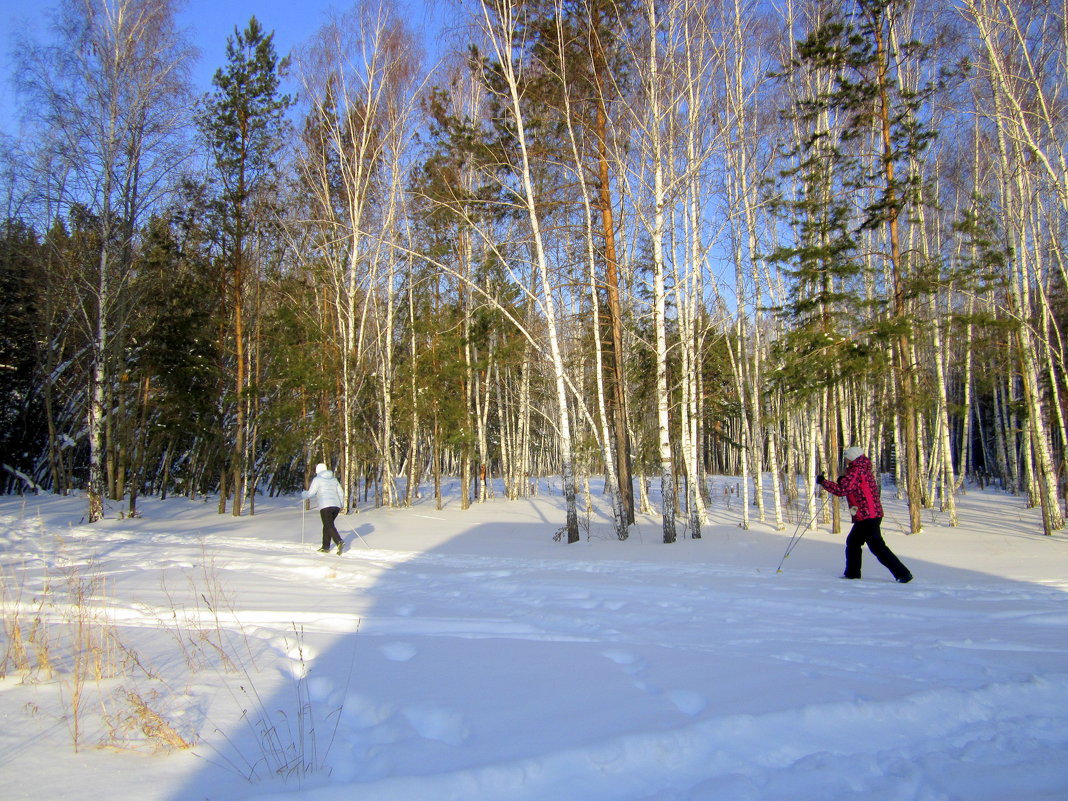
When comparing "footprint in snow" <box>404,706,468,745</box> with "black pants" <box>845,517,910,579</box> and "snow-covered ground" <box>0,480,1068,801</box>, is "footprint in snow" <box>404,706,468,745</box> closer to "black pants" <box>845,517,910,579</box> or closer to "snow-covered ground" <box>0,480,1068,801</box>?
"snow-covered ground" <box>0,480,1068,801</box>

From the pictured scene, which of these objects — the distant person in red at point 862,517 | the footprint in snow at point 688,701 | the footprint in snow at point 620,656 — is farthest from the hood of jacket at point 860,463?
the footprint in snow at point 688,701

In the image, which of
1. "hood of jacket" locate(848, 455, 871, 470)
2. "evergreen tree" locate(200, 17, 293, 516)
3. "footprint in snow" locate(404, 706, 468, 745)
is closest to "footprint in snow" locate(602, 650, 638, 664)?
"footprint in snow" locate(404, 706, 468, 745)

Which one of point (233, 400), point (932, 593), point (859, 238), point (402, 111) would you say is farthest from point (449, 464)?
point (932, 593)

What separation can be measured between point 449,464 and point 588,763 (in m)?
43.2

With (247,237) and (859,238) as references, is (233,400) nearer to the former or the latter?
(247,237)

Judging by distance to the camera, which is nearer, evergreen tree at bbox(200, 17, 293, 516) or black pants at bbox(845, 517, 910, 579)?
black pants at bbox(845, 517, 910, 579)

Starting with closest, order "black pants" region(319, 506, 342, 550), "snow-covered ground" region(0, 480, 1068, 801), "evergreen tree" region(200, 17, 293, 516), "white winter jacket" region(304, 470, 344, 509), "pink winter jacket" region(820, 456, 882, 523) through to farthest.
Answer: "snow-covered ground" region(0, 480, 1068, 801), "pink winter jacket" region(820, 456, 882, 523), "black pants" region(319, 506, 342, 550), "white winter jacket" region(304, 470, 344, 509), "evergreen tree" region(200, 17, 293, 516)

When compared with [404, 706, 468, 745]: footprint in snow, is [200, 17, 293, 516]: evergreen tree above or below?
above

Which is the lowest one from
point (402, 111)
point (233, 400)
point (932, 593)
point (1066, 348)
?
point (932, 593)

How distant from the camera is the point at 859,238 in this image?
13773 mm

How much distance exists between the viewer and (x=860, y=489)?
7305 mm

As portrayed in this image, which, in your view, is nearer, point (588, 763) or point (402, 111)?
point (588, 763)

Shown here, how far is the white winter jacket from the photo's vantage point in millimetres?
10391

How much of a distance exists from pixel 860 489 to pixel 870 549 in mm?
744
